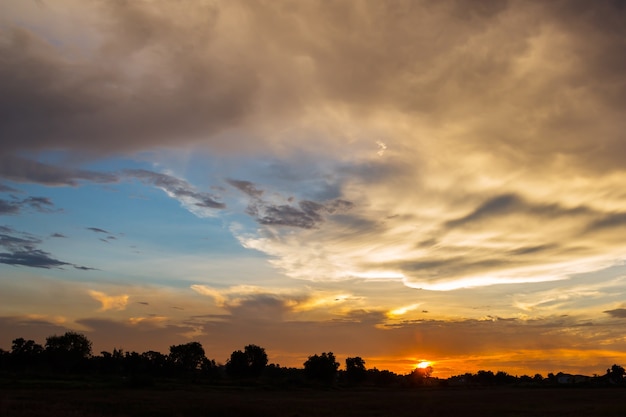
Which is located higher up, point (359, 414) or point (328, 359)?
point (328, 359)

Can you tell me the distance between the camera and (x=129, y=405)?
2099 inches

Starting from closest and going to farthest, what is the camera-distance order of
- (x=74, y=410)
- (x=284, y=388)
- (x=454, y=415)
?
(x=74, y=410)
(x=454, y=415)
(x=284, y=388)

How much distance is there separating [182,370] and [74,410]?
15996 cm

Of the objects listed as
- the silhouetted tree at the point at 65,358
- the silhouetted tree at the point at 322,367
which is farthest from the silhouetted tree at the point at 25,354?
the silhouetted tree at the point at 322,367

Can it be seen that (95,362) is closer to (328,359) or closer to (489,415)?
(328,359)

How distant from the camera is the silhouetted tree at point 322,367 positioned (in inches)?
7466

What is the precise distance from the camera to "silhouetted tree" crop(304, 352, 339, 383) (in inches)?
7466

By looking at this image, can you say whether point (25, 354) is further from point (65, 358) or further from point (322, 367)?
point (322, 367)

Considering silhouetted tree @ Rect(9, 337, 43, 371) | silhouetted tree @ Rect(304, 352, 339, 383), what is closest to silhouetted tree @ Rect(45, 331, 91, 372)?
silhouetted tree @ Rect(9, 337, 43, 371)

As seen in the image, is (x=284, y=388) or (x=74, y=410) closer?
(x=74, y=410)

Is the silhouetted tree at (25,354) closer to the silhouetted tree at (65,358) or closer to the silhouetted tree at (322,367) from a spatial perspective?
the silhouetted tree at (65,358)

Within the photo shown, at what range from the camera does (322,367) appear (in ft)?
627

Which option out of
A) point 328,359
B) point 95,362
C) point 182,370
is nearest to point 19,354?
point 95,362

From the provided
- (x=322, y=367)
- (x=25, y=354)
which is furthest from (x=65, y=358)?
(x=322, y=367)
